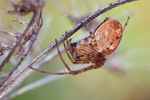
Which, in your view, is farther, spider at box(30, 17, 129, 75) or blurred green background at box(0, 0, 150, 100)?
blurred green background at box(0, 0, 150, 100)

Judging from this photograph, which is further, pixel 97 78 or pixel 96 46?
pixel 97 78

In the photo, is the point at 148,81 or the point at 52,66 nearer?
the point at 52,66

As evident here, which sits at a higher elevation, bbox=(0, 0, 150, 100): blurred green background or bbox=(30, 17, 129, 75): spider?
bbox=(0, 0, 150, 100): blurred green background

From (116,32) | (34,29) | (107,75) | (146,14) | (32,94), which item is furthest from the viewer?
(107,75)

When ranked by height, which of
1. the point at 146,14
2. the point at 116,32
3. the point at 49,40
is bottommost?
the point at 116,32

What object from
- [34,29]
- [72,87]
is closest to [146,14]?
[72,87]

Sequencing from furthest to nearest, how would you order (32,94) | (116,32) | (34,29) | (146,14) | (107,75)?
(107,75) → (146,14) → (32,94) → (116,32) → (34,29)

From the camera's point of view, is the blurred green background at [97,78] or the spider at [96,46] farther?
the blurred green background at [97,78]

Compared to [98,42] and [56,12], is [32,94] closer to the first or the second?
[56,12]

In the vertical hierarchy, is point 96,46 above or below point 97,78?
below

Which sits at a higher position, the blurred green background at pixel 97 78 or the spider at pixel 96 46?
the blurred green background at pixel 97 78

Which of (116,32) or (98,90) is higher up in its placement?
(98,90)
